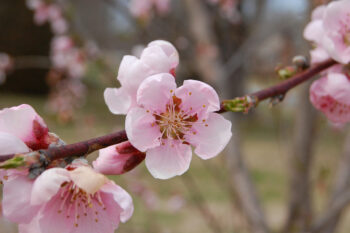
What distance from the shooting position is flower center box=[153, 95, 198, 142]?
0.59 meters

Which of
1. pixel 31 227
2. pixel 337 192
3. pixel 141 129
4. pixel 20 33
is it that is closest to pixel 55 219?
pixel 31 227

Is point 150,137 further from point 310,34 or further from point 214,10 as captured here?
point 214,10

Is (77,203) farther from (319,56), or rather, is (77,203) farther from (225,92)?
(225,92)

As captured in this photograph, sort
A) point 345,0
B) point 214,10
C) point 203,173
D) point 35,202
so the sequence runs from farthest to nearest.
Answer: point 203,173, point 214,10, point 345,0, point 35,202

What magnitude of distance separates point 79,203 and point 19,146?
0.14m

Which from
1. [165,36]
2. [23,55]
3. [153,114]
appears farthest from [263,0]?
[23,55]

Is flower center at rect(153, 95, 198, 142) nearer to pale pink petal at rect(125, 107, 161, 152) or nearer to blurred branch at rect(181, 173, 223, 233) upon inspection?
pale pink petal at rect(125, 107, 161, 152)

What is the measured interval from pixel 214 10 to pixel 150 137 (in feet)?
9.35

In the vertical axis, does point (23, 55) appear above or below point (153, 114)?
below

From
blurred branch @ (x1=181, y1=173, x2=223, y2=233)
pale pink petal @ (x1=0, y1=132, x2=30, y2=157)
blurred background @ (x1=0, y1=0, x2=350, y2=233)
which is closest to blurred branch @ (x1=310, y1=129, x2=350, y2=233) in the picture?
blurred background @ (x1=0, y1=0, x2=350, y2=233)

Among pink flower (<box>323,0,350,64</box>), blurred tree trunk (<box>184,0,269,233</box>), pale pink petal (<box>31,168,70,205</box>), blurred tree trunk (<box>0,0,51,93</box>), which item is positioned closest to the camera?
pale pink petal (<box>31,168,70,205</box>)

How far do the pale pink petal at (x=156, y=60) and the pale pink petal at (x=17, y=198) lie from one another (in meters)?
0.22

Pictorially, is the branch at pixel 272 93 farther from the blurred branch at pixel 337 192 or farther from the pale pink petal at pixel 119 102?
the blurred branch at pixel 337 192

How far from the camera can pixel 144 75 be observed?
56cm
